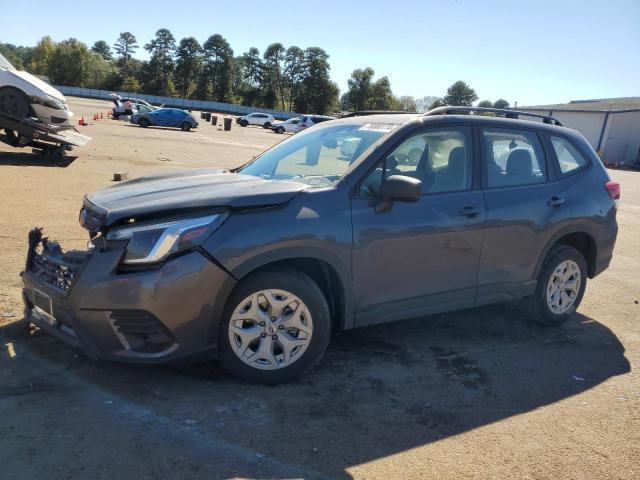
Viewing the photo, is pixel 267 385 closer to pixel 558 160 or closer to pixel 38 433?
pixel 38 433

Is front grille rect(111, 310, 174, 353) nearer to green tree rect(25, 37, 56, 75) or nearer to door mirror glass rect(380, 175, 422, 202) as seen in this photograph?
door mirror glass rect(380, 175, 422, 202)

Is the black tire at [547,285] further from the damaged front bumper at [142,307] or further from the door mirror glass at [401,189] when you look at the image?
the damaged front bumper at [142,307]

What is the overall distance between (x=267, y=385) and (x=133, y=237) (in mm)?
1274

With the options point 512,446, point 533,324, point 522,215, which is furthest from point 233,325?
point 533,324

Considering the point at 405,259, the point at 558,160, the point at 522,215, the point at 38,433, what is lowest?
the point at 38,433

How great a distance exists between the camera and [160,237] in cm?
322

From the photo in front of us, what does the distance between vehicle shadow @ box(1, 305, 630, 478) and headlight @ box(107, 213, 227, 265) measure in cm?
89

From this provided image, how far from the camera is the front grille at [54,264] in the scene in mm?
3410

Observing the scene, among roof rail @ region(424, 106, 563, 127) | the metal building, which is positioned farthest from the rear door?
the metal building

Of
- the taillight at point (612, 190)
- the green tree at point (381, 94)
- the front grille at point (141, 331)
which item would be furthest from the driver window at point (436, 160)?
the green tree at point (381, 94)

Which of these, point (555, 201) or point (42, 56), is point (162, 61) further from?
point (555, 201)

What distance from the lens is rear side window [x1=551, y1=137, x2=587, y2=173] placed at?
16.4 feet

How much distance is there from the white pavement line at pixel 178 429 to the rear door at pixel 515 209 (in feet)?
7.68

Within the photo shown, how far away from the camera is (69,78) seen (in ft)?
339
